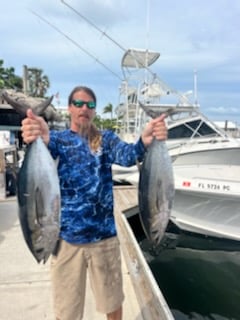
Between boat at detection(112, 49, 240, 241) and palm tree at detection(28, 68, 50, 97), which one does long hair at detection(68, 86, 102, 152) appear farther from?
palm tree at detection(28, 68, 50, 97)

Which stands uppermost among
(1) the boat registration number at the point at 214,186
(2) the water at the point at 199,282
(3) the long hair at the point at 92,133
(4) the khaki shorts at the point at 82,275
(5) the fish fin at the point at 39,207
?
(3) the long hair at the point at 92,133

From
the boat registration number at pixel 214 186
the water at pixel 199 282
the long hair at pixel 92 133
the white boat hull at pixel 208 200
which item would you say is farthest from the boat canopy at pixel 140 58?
the long hair at pixel 92 133

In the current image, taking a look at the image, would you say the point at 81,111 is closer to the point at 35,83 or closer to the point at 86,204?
the point at 86,204

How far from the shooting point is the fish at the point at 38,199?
5.75 ft

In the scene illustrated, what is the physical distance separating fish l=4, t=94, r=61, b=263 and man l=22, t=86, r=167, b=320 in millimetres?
207

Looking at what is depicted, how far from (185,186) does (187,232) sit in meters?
1.48

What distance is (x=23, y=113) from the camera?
1.83 meters

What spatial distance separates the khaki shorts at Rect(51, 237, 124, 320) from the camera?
2.17 metres

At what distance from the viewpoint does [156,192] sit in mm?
1911

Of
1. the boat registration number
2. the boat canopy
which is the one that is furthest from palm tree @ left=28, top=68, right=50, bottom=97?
the boat registration number

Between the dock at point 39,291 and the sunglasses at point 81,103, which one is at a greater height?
the sunglasses at point 81,103

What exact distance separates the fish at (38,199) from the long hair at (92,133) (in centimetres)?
32

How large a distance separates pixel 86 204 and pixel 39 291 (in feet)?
5.71

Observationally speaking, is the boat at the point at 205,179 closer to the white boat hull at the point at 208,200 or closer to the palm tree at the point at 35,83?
the white boat hull at the point at 208,200
